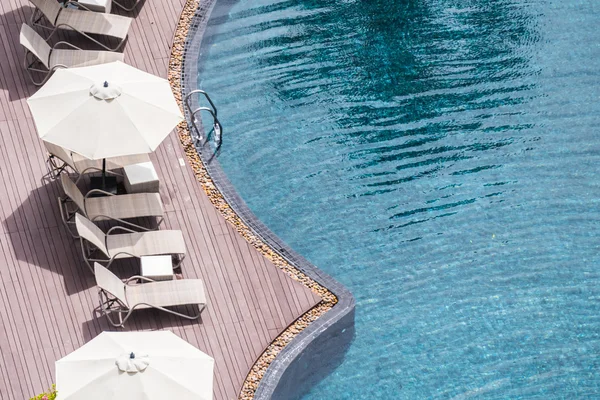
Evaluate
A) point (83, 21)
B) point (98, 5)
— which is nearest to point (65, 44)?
point (83, 21)

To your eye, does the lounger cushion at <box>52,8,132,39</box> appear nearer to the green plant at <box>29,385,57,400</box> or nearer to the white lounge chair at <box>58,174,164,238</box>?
the white lounge chair at <box>58,174,164,238</box>

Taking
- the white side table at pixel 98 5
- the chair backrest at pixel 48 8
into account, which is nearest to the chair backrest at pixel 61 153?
the chair backrest at pixel 48 8

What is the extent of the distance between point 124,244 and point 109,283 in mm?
832

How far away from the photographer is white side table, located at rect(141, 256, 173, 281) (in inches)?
496

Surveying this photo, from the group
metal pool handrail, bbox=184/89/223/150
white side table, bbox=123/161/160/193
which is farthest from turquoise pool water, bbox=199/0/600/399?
white side table, bbox=123/161/160/193

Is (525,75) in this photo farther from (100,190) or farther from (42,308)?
(42,308)

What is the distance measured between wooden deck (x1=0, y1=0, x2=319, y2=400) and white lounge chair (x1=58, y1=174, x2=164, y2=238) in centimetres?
25

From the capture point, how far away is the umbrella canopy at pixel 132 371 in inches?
403

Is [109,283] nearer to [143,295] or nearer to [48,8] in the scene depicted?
[143,295]

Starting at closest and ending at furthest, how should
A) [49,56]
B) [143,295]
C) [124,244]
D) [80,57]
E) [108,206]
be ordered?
[143,295] < [124,244] < [108,206] < [49,56] < [80,57]

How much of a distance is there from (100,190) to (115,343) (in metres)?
3.28

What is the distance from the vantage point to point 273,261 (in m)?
13.6

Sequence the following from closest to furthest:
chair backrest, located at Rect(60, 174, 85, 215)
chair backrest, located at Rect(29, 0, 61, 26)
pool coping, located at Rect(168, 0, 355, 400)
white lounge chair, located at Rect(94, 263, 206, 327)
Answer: white lounge chair, located at Rect(94, 263, 206, 327)
pool coping, located at Rect(168, 0, 355, 400)
chair backrest, located at Rect(60, 174, 85, 215)
chair backrest, located at Rect(29, 0, 61, 26)

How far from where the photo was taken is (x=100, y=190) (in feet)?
43.6
